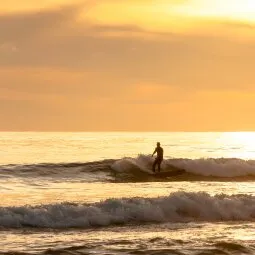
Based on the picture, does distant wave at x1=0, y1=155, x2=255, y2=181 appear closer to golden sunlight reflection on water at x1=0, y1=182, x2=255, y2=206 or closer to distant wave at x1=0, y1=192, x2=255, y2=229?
golden sunlight reflection on water at x1=0, y1=182, x2=255, y2=206

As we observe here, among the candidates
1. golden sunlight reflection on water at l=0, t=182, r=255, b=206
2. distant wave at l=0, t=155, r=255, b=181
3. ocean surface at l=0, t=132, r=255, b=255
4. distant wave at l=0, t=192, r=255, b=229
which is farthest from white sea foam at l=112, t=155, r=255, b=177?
distant wave at l=0, t=192, r=255, b=229

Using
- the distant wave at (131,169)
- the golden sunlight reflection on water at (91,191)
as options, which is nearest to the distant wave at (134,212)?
the golden sunlight reflection on water at (91,191)

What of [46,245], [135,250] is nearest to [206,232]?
[135,250]

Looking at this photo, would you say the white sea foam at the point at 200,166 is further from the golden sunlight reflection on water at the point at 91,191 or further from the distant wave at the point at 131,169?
the golden sunlight reflection on water at the point at 91,191

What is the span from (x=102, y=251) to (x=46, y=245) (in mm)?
2066

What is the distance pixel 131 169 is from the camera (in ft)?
171

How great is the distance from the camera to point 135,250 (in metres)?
19.7

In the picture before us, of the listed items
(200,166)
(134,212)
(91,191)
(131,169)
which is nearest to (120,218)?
(134,212)

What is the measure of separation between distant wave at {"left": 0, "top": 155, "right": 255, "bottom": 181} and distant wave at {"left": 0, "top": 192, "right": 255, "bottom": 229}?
17487 millimetres

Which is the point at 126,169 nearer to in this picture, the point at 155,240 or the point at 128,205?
the point at 128,205

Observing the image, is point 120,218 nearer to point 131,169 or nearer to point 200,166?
point 131,169

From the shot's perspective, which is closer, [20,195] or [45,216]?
[45,216]

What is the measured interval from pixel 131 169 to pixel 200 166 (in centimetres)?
613

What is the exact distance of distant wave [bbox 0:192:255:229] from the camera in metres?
25.5
